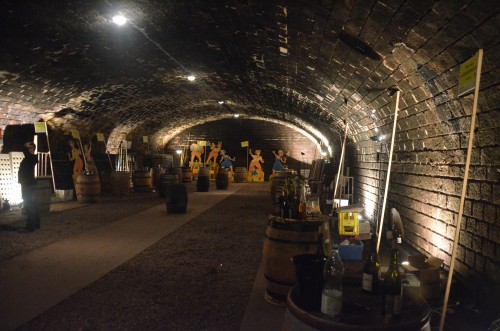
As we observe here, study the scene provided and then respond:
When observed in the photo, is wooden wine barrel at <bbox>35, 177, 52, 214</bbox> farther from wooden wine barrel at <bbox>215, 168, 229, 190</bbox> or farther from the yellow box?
wooden wine barrel at <bbox>215, 168, 229, 190</bbox>

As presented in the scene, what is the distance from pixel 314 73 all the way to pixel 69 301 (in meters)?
5.14

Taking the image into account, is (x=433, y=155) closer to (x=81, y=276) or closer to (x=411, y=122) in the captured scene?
(x=411, y=122)

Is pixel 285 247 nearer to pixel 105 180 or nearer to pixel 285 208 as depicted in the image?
pixel 285 208

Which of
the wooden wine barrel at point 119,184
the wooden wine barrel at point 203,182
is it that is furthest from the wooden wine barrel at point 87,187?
the wooden wine barrel at point 203,182

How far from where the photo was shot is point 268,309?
140 inches

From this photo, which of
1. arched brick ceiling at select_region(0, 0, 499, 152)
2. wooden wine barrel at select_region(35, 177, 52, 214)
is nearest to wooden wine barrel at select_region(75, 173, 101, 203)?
wooden wine barrel at select_region(35, 177, 52, 214)

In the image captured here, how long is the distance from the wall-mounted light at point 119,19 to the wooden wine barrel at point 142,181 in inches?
323

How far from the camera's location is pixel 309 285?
2.06m

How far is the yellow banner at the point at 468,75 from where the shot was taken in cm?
272

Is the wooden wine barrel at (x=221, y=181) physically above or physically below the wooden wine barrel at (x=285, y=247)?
below

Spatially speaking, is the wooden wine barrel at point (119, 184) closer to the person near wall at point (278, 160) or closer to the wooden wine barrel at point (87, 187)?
the wooden wine barrel at point (87, 187)

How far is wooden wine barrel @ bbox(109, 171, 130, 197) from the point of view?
12.6 metres

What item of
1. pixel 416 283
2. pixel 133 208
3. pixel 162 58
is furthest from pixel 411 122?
pixel 133 208

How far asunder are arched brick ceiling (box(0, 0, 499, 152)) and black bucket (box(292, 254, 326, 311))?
6.73 feet
